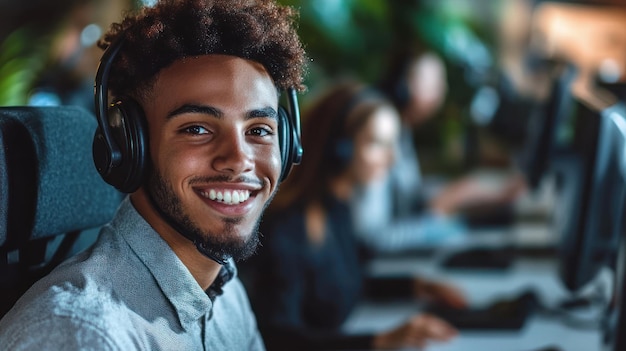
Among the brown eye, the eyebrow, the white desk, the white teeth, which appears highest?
the eyebrow

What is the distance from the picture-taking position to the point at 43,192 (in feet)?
2.50

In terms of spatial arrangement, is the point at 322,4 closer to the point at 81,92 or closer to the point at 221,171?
the point at 81,92

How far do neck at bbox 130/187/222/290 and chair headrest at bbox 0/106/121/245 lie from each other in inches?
3.8

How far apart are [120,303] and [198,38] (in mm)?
258

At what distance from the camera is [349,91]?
1.85 m

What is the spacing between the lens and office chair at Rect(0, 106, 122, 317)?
2.43 feet

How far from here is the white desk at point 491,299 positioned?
1.47 m

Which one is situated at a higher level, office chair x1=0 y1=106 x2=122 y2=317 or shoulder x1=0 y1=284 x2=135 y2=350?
office chair x1=0 y1=106 x2=122 y2=317

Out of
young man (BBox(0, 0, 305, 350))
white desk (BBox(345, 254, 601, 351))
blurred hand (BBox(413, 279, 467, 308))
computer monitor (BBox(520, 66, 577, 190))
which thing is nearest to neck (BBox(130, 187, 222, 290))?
young man (BBox(0, 0, 305, 350))

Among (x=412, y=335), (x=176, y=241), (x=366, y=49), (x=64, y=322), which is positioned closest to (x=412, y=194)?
(x=412, y=335)

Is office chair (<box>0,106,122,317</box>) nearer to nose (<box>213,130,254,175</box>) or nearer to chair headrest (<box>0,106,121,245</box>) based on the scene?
chair headrest (<box>0,106,121,245</box>)

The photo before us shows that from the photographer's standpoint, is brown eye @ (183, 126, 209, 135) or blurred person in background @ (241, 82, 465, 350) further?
blurred person in background @ (241, 82, 465, 350)

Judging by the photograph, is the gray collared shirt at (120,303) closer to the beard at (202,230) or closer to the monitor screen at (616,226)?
the beard at (202,230)

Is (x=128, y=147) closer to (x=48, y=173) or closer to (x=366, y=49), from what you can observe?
(x=48, y=173)
